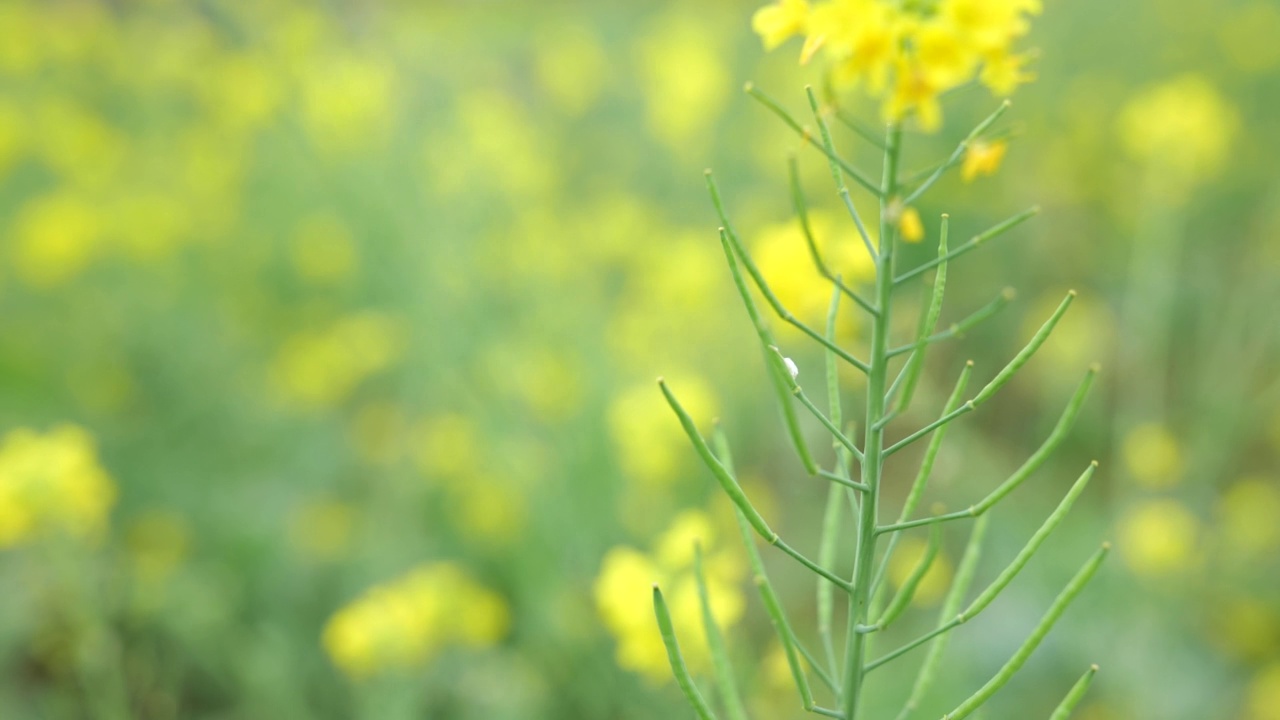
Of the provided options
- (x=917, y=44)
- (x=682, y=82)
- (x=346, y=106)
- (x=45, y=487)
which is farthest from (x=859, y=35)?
(x=346, y=106)

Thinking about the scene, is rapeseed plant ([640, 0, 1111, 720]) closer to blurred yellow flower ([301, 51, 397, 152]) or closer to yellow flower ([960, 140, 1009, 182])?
yellow flower ([960, 140, 1009, 182])

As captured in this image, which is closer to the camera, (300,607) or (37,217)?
(300,607)

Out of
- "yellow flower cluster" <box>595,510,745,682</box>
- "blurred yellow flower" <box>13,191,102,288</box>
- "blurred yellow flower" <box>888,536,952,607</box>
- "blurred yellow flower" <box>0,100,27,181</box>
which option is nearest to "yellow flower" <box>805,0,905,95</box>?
"yellow flower cluster" <box>595,510,745,682</box>

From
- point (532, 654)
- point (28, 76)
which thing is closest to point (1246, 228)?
point (532, 654)

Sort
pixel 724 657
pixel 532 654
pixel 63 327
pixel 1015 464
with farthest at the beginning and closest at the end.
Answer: pixel 63 327 < pixel 1015 464 < pixel 532 654 < pixel 724 657

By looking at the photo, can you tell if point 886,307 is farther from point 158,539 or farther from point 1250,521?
point 158,539

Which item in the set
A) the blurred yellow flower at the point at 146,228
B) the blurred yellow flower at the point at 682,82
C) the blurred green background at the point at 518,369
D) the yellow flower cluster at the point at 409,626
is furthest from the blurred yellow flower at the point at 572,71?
the yellow flower cluster at the point at 409,626

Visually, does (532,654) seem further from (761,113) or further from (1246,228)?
(761,113)
